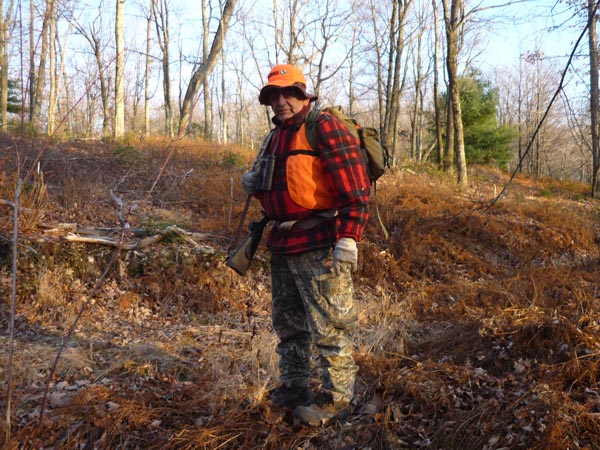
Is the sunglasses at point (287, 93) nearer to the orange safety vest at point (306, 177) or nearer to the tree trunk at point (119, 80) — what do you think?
the orange safety vest at point (306, 177)

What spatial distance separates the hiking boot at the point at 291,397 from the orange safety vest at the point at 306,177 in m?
1.30

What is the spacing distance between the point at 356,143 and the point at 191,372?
7.75ft

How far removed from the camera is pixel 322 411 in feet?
9.56

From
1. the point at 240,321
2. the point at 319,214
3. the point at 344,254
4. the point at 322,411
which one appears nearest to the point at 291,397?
the point at 322,411

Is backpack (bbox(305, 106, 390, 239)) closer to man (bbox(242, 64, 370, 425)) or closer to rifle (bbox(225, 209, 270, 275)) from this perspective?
man (bbox(242, 64, 370, 425))

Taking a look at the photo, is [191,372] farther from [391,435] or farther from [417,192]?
[417,192]

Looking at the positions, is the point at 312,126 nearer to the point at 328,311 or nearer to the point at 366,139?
the point at 366,139

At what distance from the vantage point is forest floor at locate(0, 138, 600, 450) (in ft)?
9.45

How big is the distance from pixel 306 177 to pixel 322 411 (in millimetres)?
1457

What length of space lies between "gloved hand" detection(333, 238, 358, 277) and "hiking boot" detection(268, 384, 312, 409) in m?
1.02

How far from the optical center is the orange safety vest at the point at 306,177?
2.82m

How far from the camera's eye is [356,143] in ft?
9.38

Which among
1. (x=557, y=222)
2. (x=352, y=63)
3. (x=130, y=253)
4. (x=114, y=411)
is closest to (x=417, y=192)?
(x=557, y=222)

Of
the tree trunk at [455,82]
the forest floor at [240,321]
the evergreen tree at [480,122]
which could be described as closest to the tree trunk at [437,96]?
the evergreen tree at [480,122]
